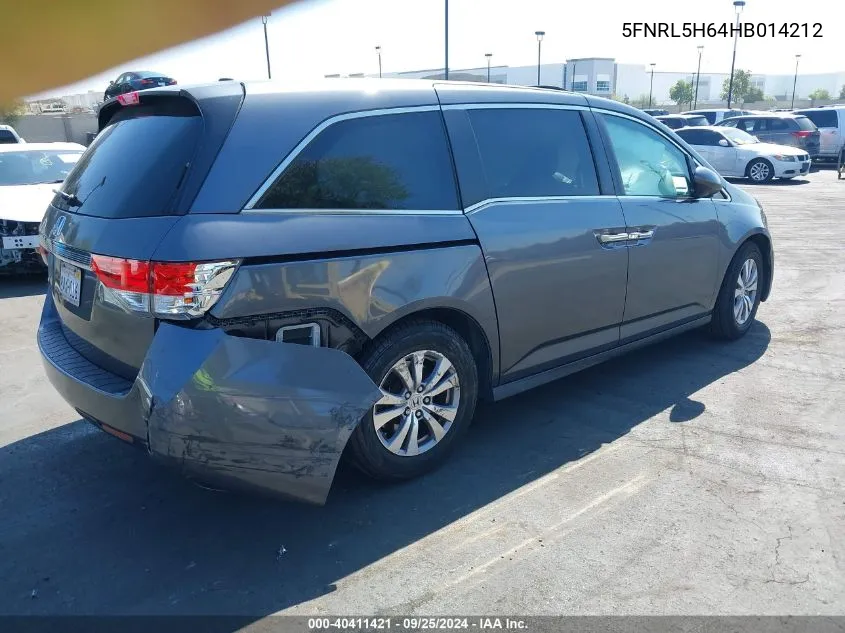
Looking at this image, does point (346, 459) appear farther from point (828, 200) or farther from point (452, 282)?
point (828, 200)

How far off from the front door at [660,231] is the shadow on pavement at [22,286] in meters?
6.11

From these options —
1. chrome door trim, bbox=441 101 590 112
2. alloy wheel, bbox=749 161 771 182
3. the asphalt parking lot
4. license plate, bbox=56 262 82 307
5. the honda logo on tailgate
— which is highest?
chrome door trim, bbox=441 101 590 112

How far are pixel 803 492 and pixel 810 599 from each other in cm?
87

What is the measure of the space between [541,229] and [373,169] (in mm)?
1070

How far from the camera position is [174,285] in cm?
270

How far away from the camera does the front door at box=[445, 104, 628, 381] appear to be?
3.67 meters

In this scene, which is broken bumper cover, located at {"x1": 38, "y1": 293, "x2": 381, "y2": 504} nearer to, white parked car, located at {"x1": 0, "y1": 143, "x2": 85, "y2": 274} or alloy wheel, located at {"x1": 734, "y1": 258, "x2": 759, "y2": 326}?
alloy wheel, located at {"x1": 734, "y1": 258, "x2": 759, "y2": 326}

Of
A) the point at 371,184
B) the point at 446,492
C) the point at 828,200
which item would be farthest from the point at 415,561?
the point at 828,200

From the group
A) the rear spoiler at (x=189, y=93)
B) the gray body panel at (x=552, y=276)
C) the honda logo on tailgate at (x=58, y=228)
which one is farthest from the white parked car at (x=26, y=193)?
the gray body panel at (x=552, y=276)

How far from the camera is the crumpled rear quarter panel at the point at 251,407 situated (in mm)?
2693

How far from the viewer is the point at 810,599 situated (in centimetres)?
263

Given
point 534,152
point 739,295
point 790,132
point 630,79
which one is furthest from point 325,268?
point 630,79

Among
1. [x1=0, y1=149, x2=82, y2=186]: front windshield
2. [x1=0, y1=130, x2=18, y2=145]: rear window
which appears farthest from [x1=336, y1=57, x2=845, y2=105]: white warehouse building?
[x1=0, y1=149, x2=82, y2=186]: front windshield

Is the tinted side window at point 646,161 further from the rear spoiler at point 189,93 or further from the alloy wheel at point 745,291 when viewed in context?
the rear spoiler at point 189,93
